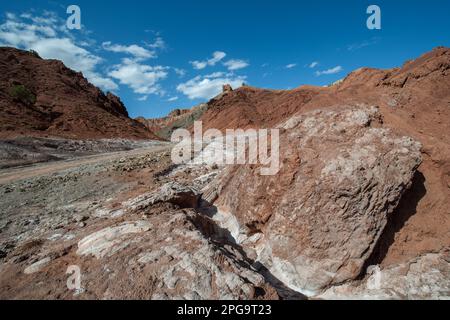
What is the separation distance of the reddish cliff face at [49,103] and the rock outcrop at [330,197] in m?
25.1

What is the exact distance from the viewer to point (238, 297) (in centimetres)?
320

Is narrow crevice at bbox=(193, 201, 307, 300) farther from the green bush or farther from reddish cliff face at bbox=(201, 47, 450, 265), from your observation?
the green bush

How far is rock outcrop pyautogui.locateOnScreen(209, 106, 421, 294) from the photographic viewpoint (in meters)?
4.32

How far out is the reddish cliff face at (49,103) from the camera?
93.2 feet

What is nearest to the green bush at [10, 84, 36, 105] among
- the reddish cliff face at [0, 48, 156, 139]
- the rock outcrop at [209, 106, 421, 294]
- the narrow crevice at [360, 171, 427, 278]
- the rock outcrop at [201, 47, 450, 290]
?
the reddish cliff face at [0, 48, 156, 139]

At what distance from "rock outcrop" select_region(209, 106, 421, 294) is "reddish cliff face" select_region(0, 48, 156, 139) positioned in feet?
82.2

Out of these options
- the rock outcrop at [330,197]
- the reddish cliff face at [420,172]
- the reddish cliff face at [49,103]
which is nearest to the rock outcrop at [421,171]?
the reddish cliff face at [420,172]

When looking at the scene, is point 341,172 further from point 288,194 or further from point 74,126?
point 74,126

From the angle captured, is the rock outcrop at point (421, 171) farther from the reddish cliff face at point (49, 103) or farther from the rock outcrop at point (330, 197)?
the reddish cliff face at point (49, 103)

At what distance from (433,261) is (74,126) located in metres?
33.9

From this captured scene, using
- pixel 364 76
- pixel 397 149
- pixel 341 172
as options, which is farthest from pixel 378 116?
pixel 364 76

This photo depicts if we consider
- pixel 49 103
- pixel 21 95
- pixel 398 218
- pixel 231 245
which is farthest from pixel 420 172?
pixel 49 103

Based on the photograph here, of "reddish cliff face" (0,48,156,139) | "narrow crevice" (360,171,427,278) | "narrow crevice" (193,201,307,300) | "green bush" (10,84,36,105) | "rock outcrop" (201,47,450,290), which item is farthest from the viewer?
"green bush" (10,84,36,105)

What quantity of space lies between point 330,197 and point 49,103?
3811cm
